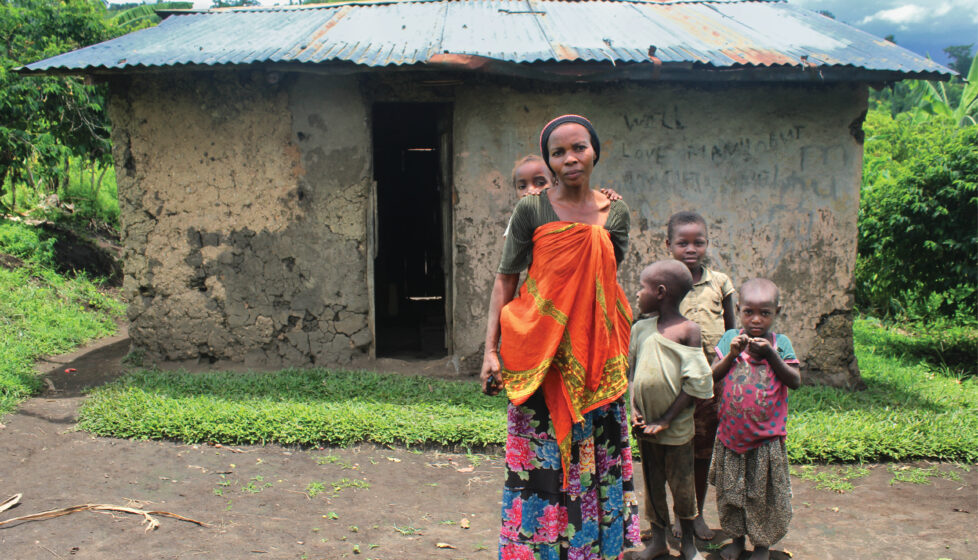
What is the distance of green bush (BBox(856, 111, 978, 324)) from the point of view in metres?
6.70

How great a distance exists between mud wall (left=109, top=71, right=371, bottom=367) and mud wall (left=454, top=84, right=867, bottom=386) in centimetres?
99

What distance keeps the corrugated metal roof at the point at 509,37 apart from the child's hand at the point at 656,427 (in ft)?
10.7

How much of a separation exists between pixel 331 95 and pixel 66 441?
3.26 meters

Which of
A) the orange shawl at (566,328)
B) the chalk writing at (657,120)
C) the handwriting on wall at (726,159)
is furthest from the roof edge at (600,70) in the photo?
the orange shawl at (566,328)

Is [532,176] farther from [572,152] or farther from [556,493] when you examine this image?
[556,493]

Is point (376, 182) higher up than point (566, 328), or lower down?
higher up

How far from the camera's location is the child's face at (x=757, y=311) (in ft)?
8.70

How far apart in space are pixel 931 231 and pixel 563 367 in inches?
253

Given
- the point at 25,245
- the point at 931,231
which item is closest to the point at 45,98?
the point at 25,245

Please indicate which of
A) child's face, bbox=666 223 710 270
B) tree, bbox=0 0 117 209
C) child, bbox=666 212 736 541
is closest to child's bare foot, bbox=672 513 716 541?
child, bbox=666 212 736 541

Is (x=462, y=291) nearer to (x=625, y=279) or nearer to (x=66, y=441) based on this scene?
(x=625, y=279)

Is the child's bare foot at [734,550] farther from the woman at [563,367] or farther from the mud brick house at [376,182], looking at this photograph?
the mud brick house at [376,182]

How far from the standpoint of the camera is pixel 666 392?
8.96 ft

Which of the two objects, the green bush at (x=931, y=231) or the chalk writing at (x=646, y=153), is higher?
the chalk writing at (x=646, y=153)
